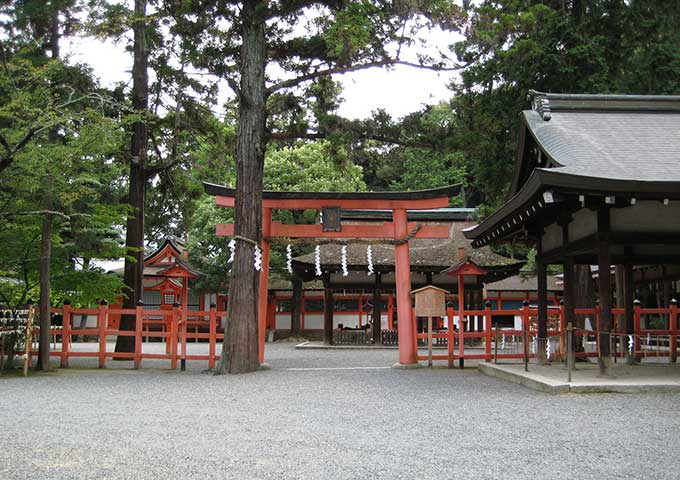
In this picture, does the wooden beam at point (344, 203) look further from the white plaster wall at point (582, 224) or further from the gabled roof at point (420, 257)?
the gabled roof at point (420, 257)

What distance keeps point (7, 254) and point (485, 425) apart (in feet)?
35.6

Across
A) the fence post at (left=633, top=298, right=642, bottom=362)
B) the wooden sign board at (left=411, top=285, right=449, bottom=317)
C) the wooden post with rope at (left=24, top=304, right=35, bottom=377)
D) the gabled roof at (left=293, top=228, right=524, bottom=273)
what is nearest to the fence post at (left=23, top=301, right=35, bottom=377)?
the wooden post with rope at (left=24, top=304, right=35, bottom=377)

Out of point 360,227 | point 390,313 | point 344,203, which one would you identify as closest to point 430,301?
point 360,227

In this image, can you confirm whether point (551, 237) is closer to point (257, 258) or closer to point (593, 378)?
point (593, 378)

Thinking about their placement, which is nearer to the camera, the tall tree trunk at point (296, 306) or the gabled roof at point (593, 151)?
the gabled roof at point (593, 151)

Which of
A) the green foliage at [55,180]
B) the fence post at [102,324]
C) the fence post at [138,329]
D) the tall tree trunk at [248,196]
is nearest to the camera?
the green foliage at [55,180]

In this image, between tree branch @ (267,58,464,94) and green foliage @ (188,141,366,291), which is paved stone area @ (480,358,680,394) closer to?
tree branch @ (267,58,464,94)

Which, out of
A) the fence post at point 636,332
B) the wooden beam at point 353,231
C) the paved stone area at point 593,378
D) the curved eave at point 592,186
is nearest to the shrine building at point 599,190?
the curved eave at point 592,186

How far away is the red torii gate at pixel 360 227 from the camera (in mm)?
14711

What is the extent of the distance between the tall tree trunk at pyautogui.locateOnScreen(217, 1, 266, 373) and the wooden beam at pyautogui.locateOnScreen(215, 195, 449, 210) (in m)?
1.04

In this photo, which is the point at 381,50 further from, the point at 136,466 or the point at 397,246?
the point at 136,466

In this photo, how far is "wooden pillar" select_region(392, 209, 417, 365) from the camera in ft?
48.6

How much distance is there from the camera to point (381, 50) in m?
12.7

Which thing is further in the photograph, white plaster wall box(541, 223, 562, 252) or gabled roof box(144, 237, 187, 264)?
gabled roof box(144, 237, 187, 264)
